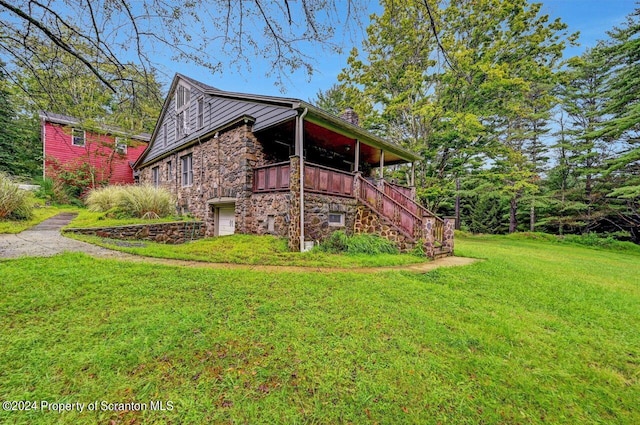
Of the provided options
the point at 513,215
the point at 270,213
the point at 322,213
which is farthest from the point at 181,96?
the point at 513,215

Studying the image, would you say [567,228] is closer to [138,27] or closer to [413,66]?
[413,66]

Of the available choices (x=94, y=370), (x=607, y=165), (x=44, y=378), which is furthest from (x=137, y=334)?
(x=607, y=165)

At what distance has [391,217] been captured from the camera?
27.6 feet

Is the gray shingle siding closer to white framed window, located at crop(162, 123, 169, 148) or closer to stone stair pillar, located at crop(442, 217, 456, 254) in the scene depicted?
white framed window, located at crop(162, 123, 169, 148)

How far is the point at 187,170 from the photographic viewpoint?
12.5m

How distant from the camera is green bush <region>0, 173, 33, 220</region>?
802cm

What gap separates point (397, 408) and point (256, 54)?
3.80m

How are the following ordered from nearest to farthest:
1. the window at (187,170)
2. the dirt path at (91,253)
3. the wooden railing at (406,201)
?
the dirt path at (91,253) < the wooden railing at (406,201) < the window at (187,170)

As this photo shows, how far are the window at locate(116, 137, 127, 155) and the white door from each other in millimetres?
13474

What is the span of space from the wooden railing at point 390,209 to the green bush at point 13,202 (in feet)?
38.1

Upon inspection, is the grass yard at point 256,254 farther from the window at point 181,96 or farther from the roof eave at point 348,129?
the window at point 181,96

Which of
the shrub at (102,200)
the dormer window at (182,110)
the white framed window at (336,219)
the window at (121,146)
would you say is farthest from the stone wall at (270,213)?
the window at (121,146)

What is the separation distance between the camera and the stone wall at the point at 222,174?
8953 millimetres

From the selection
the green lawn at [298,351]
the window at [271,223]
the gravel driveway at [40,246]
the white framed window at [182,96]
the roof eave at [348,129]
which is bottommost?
the green lawn at [298,351]
